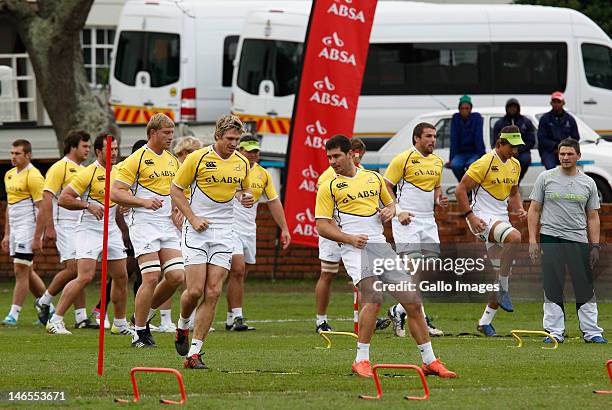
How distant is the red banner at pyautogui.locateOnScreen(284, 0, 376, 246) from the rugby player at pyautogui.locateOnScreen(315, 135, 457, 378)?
8827mm

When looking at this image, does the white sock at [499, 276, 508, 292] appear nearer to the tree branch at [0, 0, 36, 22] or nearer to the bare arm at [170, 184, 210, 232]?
the bare arm at [170, 184, 210, 232]

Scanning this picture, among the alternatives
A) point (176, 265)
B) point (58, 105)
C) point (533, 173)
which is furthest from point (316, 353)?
point (58, 105)

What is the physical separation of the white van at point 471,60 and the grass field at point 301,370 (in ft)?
36.2

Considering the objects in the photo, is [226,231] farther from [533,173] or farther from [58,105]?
[58,105]

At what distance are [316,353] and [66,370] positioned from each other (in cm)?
265

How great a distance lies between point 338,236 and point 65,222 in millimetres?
6728

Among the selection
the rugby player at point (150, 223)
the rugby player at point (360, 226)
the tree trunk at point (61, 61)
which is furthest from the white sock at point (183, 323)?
the tree trunk at point (61, 61)

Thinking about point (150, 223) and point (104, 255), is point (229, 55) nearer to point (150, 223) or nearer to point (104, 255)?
point (150, 223)

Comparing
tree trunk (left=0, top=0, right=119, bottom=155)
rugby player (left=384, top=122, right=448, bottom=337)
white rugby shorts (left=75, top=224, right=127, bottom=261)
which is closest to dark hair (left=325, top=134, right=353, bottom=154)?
rugby player (left=384, top=122, right=448, bottom=337)

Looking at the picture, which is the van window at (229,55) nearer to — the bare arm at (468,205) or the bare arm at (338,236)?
the bare arm at (468,205)

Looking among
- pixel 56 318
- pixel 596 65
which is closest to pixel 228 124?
pixel 56 318

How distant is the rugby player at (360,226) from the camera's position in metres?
12.7

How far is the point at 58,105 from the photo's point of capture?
2770 centimetres

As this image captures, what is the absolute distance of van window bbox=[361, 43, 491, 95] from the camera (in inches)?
1179
